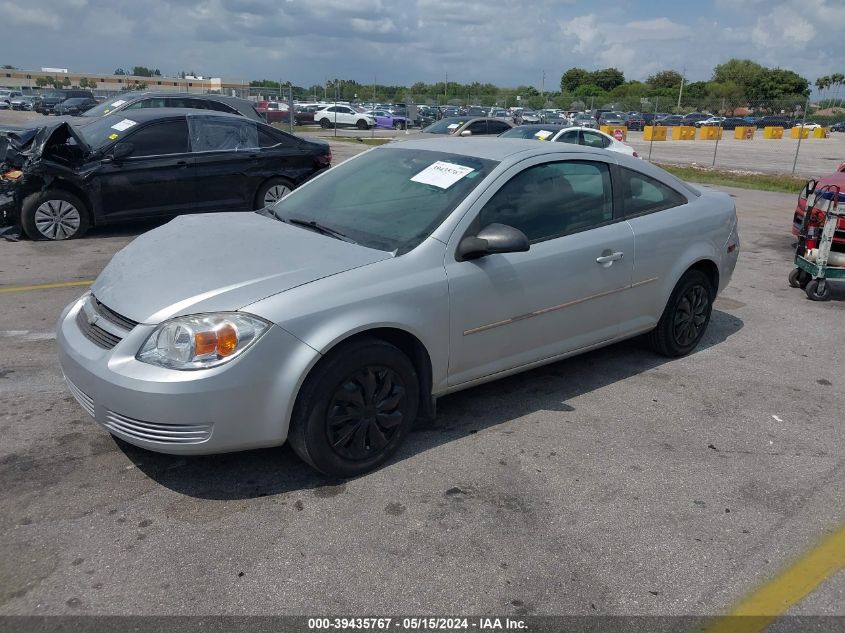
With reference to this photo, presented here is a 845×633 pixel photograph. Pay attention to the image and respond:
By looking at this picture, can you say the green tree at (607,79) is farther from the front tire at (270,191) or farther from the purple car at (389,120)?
the front tire at (270,191)

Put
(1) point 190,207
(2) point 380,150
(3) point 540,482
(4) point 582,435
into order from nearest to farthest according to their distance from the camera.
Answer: (3) point 540,482
(4) point 582,435
(2) point 380,150
(1) point 190,207

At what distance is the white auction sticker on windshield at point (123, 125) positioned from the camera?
8.92 meters

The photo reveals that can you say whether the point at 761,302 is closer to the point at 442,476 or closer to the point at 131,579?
the point at 442,476

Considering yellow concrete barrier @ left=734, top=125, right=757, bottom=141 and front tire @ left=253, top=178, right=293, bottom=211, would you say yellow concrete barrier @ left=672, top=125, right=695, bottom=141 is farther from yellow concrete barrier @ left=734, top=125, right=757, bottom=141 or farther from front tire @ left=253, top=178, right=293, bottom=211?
front tire @ left=253, top=178, right=293, bottom=211

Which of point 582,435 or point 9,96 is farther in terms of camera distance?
point 9,96

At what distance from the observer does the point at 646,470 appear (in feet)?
12.2

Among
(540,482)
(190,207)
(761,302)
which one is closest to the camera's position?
(540,482)

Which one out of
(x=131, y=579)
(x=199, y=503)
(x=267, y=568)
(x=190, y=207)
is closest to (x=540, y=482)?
(x=267, y=568)

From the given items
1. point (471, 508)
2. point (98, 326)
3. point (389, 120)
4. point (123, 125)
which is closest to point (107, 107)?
point (123, 125)

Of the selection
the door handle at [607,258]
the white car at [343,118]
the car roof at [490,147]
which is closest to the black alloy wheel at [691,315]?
the door handle at [607,258]

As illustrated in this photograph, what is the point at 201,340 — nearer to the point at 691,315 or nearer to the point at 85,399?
the point at 85,399

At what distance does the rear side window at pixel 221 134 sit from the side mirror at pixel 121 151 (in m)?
0.81

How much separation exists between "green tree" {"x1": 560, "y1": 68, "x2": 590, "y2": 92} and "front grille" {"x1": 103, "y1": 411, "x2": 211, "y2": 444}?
114 metres

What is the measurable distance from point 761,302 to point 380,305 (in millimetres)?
5055
